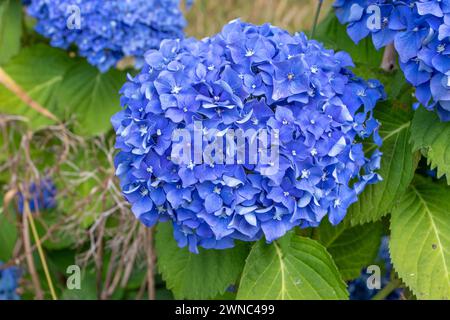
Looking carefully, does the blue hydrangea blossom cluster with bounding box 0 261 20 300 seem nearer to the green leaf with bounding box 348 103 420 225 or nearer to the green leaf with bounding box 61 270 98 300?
the green leaf with bounding box 61 270 98 300

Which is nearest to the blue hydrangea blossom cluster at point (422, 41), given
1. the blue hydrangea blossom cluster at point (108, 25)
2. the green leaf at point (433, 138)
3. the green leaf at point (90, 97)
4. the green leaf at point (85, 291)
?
the green leaf at point (433, 138)

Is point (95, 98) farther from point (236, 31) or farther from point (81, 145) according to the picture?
point (236, 31)

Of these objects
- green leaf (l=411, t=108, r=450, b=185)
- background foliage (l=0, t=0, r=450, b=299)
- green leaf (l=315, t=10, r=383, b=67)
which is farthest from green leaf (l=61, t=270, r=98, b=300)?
green leaf (l=411, t=108, r=450, b=185)

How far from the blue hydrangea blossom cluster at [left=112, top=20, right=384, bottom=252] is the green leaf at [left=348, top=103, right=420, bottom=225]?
152 mm

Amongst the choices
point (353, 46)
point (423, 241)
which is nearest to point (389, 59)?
point (353, 46)

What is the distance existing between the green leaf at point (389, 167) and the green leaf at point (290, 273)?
0.16 metres

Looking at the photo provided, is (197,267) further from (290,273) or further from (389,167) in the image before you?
(389,167)

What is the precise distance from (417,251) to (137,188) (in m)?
0.66

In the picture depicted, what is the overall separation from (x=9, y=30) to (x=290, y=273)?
1.47 meters

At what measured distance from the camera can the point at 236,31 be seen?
5.08 ft

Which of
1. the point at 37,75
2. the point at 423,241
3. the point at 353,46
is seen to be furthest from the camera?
the point at 37,75

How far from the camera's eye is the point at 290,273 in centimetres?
162

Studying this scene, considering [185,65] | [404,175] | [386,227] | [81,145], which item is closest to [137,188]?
[185,65]

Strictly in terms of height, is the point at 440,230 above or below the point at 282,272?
above
